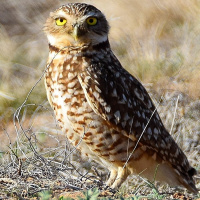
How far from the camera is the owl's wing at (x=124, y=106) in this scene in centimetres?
425

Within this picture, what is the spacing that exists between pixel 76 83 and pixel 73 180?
2.53 feet

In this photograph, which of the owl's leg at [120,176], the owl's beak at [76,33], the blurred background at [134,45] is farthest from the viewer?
the blurred background at [134,45]

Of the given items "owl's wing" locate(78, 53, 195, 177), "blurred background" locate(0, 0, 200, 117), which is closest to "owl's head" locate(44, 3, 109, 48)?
"owl's wing" locate(78, 53, 195, 177)

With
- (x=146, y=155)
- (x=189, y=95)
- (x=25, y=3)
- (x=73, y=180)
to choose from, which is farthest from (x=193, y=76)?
(x=25, y=3)

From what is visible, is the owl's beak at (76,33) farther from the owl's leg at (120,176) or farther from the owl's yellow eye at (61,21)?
the owl's leg at (120,176)

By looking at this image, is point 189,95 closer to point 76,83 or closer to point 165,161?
point 165,161

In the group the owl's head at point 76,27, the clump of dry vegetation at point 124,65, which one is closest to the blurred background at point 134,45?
the clump of dry vegetation at point 124,65

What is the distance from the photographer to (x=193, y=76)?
727cm

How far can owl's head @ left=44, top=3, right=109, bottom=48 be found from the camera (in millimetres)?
4453

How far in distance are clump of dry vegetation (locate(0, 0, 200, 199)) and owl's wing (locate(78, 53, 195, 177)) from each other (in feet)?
1.13

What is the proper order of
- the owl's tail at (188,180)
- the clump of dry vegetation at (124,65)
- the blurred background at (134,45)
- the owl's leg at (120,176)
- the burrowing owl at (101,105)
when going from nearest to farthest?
the burrowing owl at (101,105)
the owl's leg at (120,176)
the owl's tail at (188,180)
the clump of dry vegetation at (124,65)
the blurred background at (134,45)

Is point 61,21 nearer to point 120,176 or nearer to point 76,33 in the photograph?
point 76,33

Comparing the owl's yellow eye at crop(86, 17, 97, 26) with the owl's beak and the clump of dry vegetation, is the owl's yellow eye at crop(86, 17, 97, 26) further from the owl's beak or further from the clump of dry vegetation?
the clump of dry vegetation

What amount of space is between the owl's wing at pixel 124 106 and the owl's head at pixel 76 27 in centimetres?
24
